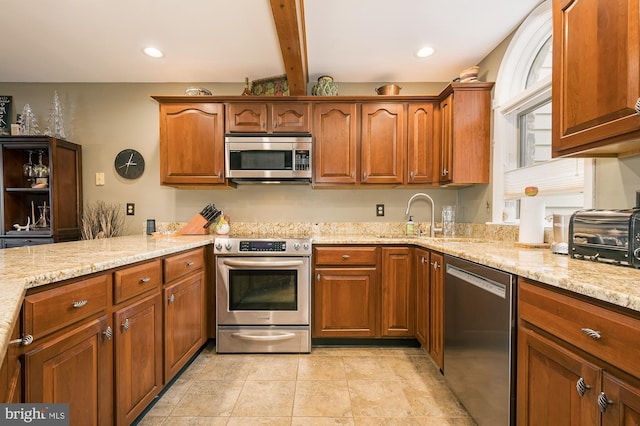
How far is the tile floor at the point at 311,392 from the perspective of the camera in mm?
1621

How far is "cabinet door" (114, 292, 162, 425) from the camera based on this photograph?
1.34 m

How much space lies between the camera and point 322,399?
1779 millimetres

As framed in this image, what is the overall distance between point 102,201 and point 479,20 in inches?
145

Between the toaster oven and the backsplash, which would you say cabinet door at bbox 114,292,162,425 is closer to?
the backsplash

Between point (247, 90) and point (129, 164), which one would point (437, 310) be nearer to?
point (247, 90)

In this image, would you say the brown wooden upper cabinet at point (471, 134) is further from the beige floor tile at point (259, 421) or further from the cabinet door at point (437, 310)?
the beige floor tile at point (259, 421)

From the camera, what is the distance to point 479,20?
2.06 m

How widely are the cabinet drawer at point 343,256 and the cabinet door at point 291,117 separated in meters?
1.10

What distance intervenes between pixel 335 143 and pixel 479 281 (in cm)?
173

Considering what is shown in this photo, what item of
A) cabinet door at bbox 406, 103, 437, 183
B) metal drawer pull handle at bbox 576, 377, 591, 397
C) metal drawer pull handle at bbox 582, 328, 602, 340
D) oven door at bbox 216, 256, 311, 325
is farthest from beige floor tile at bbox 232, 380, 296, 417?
cabinet door at bbox 406, 103, 437, 183

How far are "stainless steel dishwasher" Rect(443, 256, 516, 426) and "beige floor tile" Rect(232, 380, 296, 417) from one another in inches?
38.3

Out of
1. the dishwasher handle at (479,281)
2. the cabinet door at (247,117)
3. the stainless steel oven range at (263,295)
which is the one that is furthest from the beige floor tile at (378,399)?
the cabinet door at (247,117)

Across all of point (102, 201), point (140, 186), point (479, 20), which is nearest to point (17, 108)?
point (102, 201)

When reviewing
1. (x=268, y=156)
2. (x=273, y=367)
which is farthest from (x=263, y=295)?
(x=268, y=156)
